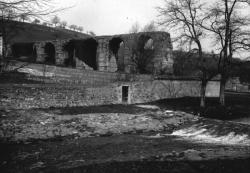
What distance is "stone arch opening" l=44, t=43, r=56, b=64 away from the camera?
38719 mm

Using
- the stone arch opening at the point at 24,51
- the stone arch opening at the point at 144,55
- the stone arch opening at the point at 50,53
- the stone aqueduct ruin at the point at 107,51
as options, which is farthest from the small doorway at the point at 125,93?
the stone arch opening at the point at 24,51

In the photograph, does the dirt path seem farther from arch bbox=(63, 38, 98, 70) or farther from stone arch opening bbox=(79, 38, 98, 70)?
stone arch opening bbox=(79, 38, 98, 70)

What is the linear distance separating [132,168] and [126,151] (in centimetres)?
252

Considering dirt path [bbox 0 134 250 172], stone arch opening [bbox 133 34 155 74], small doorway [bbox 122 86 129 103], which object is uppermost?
stone arch opening [bbox 133 34 155 74]

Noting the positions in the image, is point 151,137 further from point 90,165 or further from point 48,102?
point 48,102

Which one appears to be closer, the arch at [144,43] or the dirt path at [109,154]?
the dirt path at [109,154]

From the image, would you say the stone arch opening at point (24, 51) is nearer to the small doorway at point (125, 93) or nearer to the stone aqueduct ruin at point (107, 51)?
the stone aqueduct ruin at point (107, 51)

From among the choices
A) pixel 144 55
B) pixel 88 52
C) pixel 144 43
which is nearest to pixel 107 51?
pixel 144 55

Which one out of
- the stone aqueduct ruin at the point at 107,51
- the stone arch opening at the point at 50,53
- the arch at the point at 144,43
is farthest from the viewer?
the stone arch opening at the point at 50,53

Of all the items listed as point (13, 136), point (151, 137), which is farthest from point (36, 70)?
point (151, 137)

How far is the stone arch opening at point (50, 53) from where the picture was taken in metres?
38.7

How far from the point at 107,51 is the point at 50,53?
38.0 feet

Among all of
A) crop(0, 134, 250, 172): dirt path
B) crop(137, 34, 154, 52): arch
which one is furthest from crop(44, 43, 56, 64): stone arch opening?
crop(0, 134, 250, 172): dirt path

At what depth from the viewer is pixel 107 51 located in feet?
103
